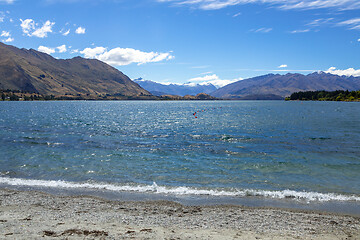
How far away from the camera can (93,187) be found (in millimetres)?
22859

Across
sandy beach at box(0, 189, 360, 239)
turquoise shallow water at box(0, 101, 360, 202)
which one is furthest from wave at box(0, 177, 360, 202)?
sandy beach at box(0, 189, 360, 239)

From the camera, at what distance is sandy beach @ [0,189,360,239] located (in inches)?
527

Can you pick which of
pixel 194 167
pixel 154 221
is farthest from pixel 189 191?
pixel 194 167

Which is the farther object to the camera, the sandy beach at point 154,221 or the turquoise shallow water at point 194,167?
the turquoise shallow water at point 194,167

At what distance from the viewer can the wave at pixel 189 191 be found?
20567 mm

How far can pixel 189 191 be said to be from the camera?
21641 mm

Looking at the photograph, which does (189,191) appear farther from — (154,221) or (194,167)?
(194,167)

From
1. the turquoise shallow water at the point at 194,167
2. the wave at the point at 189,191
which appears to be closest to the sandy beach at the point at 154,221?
the wave at the point at 189,191

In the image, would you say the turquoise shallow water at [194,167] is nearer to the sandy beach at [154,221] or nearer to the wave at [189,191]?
the wave at [189,191]

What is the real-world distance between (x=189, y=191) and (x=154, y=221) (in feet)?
21.8

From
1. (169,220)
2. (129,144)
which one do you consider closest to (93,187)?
(169,220)

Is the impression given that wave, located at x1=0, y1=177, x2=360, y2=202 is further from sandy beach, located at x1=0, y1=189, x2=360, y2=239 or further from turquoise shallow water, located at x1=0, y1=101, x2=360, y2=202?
sandy beach, located at x1=0, y1=189, x2=360, y2=239

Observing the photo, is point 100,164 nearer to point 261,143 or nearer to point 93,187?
point 93,187

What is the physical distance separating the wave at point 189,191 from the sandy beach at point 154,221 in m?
2.81
